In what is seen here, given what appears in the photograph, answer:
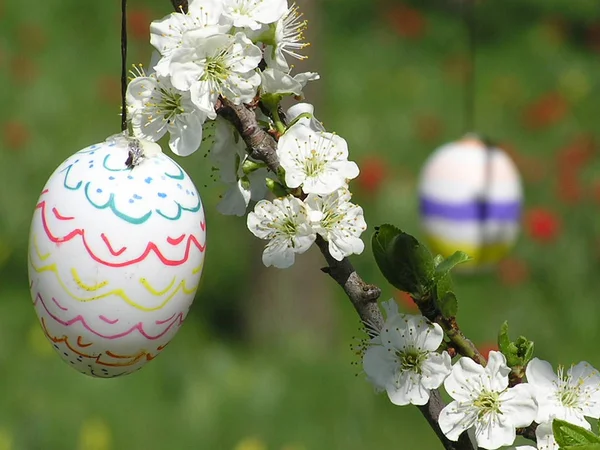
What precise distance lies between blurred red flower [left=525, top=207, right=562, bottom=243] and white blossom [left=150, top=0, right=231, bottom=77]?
117 inches

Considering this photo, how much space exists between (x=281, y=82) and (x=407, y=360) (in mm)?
347

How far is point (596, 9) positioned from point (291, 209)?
Answer: 6.52 m

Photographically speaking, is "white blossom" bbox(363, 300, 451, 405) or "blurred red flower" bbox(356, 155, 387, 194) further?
"blurred red flower" bbox(356, 155, 387, 194)

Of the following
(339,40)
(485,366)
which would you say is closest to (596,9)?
(339,40)

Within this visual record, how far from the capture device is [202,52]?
1081mm

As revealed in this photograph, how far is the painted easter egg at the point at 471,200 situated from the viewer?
264 cm

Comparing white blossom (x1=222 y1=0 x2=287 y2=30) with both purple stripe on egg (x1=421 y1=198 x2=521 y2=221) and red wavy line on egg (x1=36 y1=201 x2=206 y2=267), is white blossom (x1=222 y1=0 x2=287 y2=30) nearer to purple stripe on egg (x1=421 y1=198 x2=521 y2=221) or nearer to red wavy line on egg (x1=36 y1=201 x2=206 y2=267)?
red wavy line on egg (x1=36 y1=201 x2=206 y2=267)

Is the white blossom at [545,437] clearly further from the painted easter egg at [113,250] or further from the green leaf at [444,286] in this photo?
the painted easter egg at [113,250]

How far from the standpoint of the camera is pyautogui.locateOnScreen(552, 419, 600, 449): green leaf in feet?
3.26

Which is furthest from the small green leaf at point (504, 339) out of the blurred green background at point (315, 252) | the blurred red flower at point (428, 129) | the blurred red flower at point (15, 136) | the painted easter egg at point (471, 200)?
the blurred red flower at point (428, 129)

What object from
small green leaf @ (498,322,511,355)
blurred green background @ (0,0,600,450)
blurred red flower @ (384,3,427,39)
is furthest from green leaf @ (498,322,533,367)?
blurred red flower @ (384,3,427,39)

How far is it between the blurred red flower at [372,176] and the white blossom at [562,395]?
2994 mm

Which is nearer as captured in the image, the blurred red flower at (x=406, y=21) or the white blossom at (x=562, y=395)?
the white blossom at (x=562, y=395)

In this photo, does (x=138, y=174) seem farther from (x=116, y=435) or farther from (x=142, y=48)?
(x=142, y=48)
